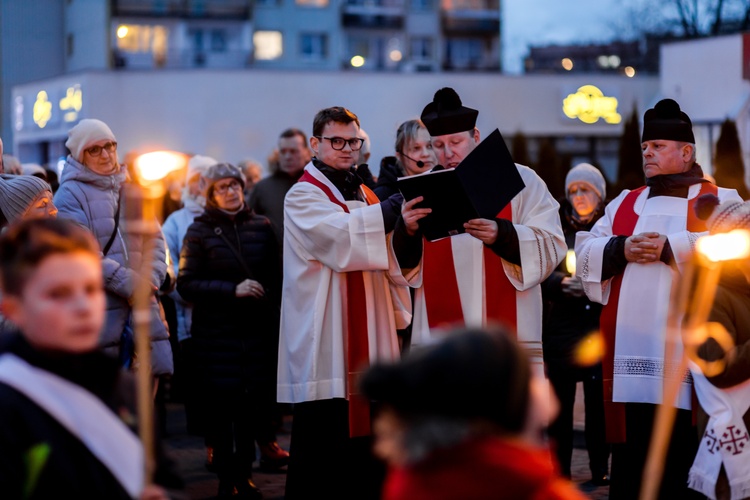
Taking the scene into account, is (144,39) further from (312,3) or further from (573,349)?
(573,349)

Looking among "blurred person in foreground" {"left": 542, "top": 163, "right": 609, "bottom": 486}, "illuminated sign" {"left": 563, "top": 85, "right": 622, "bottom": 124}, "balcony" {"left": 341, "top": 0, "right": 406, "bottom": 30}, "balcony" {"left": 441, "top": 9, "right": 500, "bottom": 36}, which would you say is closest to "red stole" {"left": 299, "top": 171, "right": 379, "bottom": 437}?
"blurred person in foreground" {"left": 542, "top": 163, "right": 609, "bottom": 486}

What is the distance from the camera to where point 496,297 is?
6.29 meters

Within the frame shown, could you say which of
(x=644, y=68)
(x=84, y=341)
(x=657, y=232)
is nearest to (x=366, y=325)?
(x=657, y=232)

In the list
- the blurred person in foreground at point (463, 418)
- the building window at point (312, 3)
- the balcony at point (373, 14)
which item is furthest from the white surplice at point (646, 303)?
the balcony at point (373, 14)

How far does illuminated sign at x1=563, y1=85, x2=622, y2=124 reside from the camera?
37.2 metres

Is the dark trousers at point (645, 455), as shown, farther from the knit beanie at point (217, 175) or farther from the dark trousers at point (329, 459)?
the knit beanie at point (217, 175)

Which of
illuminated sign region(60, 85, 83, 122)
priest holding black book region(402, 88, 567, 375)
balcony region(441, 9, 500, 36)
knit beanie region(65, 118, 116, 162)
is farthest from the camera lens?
balcony region(441, 9, 500, 36)

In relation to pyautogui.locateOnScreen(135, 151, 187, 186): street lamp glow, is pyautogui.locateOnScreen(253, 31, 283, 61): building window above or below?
above

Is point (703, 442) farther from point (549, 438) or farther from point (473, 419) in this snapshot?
point (473, 419)

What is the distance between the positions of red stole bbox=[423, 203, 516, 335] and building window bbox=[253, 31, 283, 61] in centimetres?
4603

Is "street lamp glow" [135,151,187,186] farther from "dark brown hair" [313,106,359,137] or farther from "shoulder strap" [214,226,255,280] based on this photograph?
"shoulder strap" [214,226,255,280]

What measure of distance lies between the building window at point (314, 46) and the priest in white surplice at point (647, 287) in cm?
4625

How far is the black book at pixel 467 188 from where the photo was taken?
5738mm

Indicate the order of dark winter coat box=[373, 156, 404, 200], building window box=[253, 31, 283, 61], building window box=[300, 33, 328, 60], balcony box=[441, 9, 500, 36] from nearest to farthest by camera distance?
dark winter coat box=[373, 156, 404, 200] < building window box=[253, 31, 283, 61] < building window box=[300, 33, 328, 60] < balcony box=[441, 9, 500, 36]
